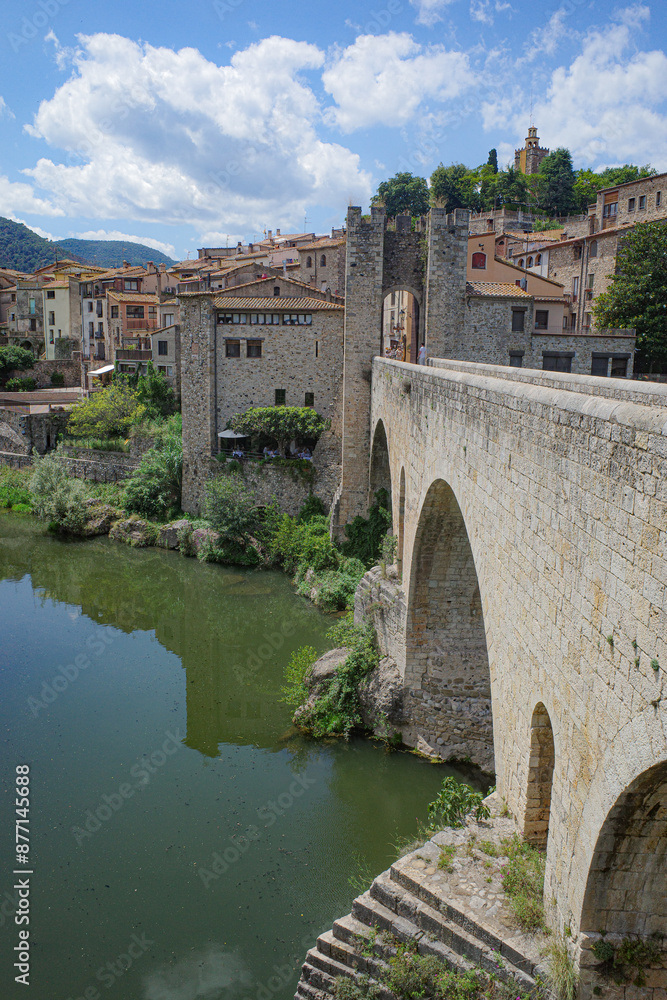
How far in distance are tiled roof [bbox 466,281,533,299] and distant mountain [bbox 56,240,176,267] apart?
119005 millimetres

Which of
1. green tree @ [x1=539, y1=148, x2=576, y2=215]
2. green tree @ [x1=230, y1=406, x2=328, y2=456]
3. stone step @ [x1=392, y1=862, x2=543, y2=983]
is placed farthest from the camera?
green tree @ [x1=539, y1=148, x2=576, y2=215]

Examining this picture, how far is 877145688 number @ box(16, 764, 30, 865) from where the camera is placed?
34.5ft

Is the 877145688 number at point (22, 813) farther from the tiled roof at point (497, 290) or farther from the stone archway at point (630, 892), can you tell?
the tiled roof at point (497, 290)

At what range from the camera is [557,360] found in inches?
983

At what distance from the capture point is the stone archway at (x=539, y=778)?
637cm

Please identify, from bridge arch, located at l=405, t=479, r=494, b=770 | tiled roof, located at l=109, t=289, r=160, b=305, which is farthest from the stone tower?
bridge arch, located at l=405, t=479, r=494, b=770

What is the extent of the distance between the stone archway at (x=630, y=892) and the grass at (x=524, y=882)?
769mm

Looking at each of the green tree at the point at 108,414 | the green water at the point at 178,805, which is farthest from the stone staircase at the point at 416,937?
the green tree at the point at 108,414

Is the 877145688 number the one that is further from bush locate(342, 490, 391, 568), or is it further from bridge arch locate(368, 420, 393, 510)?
bridge arch locate(368, 420, 393, 510)

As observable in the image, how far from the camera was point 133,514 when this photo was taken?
90.1 ft

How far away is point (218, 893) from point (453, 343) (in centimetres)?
1814

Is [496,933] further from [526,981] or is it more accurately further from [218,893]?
[218,893]

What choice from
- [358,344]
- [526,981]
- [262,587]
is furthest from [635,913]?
[358,344]

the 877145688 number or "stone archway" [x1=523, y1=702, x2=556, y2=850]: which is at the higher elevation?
"stone archway" [x1=523, y1=702, x2=556, y2=850]
